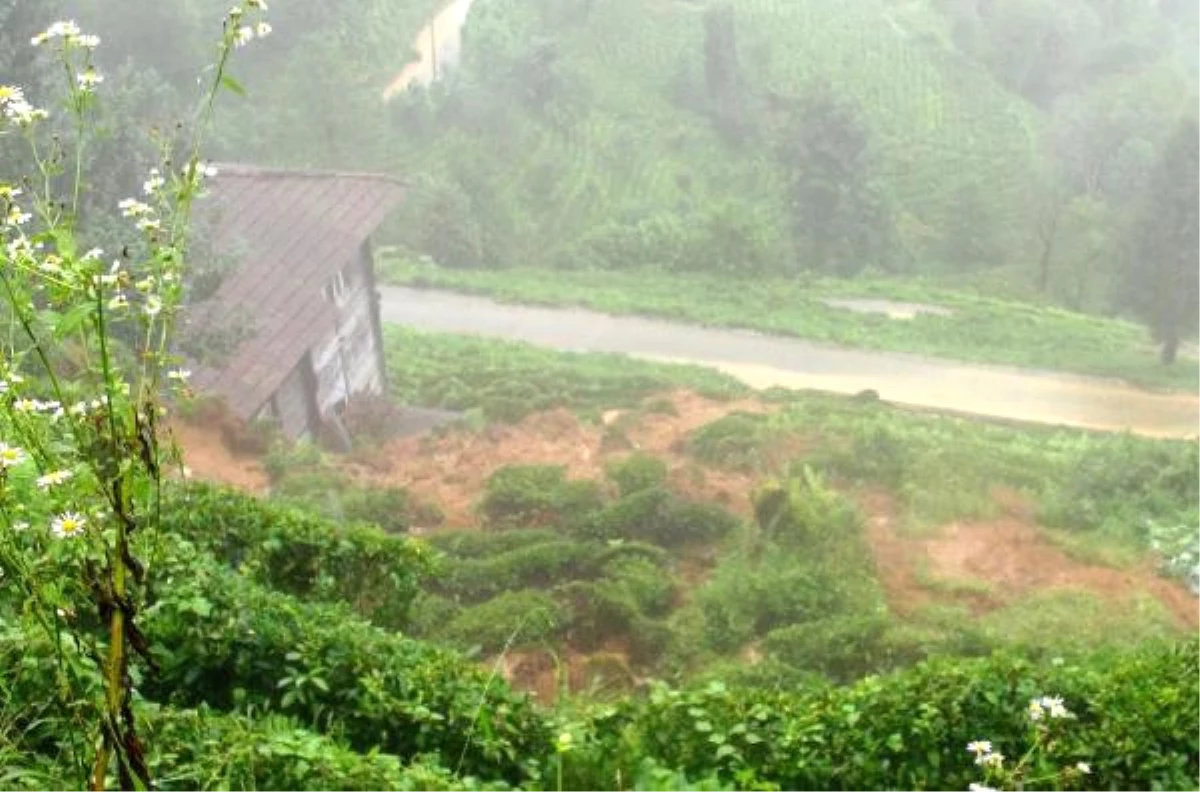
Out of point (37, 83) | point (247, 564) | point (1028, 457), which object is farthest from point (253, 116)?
point (247, 564)

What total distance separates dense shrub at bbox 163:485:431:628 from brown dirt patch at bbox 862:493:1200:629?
9.88 metres

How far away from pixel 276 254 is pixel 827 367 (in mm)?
17675

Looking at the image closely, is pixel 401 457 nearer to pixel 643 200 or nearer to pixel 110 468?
pixel 110 468

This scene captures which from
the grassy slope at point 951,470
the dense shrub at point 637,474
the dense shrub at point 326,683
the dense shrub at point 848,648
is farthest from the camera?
the dense shrub at point 637,474

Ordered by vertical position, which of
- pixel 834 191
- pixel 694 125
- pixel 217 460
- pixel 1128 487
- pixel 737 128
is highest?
pixel 694 125

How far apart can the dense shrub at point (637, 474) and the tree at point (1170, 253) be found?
22395 millimetres

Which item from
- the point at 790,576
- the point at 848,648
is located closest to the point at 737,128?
the point at 790,576

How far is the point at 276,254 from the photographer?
85.7 feet

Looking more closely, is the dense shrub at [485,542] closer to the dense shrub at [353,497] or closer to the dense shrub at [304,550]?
the dense shrub at [353,497]

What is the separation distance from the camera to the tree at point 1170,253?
38.1 metres

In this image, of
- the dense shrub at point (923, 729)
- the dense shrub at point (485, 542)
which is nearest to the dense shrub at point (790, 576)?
the dense shrub at point (485, 542)

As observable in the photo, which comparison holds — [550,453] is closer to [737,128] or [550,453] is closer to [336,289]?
[336,289]

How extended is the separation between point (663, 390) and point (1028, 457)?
917cm

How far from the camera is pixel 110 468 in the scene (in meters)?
3.98
